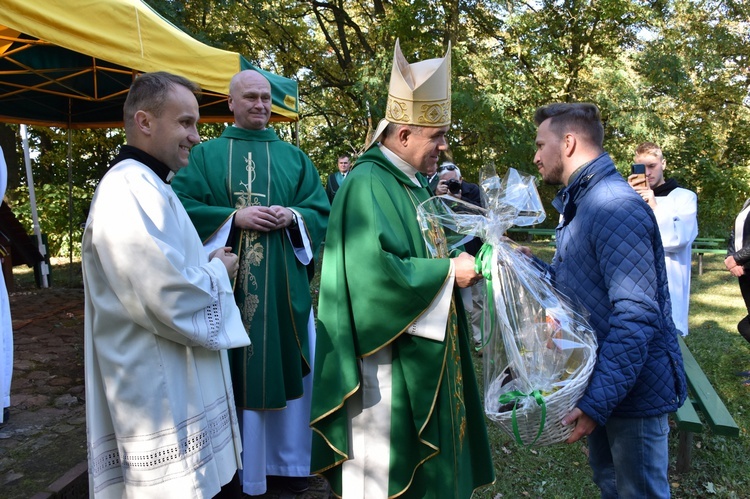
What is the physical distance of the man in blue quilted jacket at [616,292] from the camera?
185cm

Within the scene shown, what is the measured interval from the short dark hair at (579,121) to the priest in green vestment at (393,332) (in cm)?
47

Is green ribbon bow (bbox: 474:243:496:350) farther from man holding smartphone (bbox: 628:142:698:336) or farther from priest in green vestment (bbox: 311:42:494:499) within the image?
Result: man holding smartphone (bbox: 628:142:698:336)

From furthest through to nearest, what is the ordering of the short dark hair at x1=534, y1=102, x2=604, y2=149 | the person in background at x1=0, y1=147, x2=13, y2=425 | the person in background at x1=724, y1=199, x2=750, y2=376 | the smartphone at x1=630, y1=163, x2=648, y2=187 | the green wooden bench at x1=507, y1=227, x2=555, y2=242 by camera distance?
the green wooden bench at x1=507, y1=227, x2=555, y2=242 → the person in background at x1=724, y1=199, x2=750, y2=376 → the person in background at x1=0, y1=147, x2=13, y2=425 → the smartphone at x1=630, y1=163, x2=648, y2=187 → the short dark hair at x1=534, y1=102, x2=604, y2=149

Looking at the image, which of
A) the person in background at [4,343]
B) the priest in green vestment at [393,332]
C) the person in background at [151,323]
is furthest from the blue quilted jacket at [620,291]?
the person in background at [4,343]

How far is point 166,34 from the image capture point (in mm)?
3982

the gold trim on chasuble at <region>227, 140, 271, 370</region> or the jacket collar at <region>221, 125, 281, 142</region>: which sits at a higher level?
the jacket collar at <region>221, 125, 281, 142</region>

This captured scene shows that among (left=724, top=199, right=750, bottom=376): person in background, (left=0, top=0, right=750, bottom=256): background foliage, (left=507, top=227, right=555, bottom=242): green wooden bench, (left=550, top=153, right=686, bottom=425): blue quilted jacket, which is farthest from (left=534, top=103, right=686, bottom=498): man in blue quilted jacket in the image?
(left=0, top=0, right=750, bottom=256): background foliage

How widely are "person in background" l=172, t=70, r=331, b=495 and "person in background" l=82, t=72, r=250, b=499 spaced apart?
1.08 m

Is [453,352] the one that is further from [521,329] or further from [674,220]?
[674,220]

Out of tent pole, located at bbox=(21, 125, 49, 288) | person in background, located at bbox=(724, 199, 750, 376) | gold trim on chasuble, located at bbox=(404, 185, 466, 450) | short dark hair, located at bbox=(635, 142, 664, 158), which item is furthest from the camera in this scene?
tent pole, located at bbox=(21, 125, 49, 288)

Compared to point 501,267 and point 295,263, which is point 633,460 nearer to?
point 501,267

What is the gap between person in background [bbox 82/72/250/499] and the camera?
1.80 meters

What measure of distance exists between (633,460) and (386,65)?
453 inches

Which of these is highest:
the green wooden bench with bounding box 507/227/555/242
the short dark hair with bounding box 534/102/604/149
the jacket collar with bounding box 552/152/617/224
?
the short dark hair with bounding box 534/102/604/149
